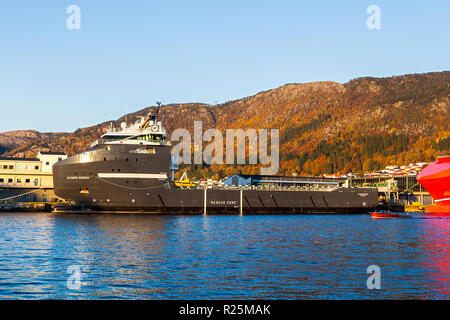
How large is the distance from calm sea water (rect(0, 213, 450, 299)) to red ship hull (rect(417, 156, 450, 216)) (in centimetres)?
3970

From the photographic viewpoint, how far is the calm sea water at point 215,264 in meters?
16.3

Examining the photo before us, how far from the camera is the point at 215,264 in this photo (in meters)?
21.9

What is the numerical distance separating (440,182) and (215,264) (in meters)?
60.6

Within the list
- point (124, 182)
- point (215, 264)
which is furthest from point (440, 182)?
point (215, 264)

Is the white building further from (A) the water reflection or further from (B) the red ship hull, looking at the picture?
(B) the red ship hull

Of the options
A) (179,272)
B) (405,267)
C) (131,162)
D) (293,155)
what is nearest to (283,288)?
(179,272)

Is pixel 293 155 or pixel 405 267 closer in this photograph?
pixel 405 267

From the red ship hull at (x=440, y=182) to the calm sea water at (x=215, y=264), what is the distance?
3970 centimetres

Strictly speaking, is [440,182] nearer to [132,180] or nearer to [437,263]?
[132,180]
